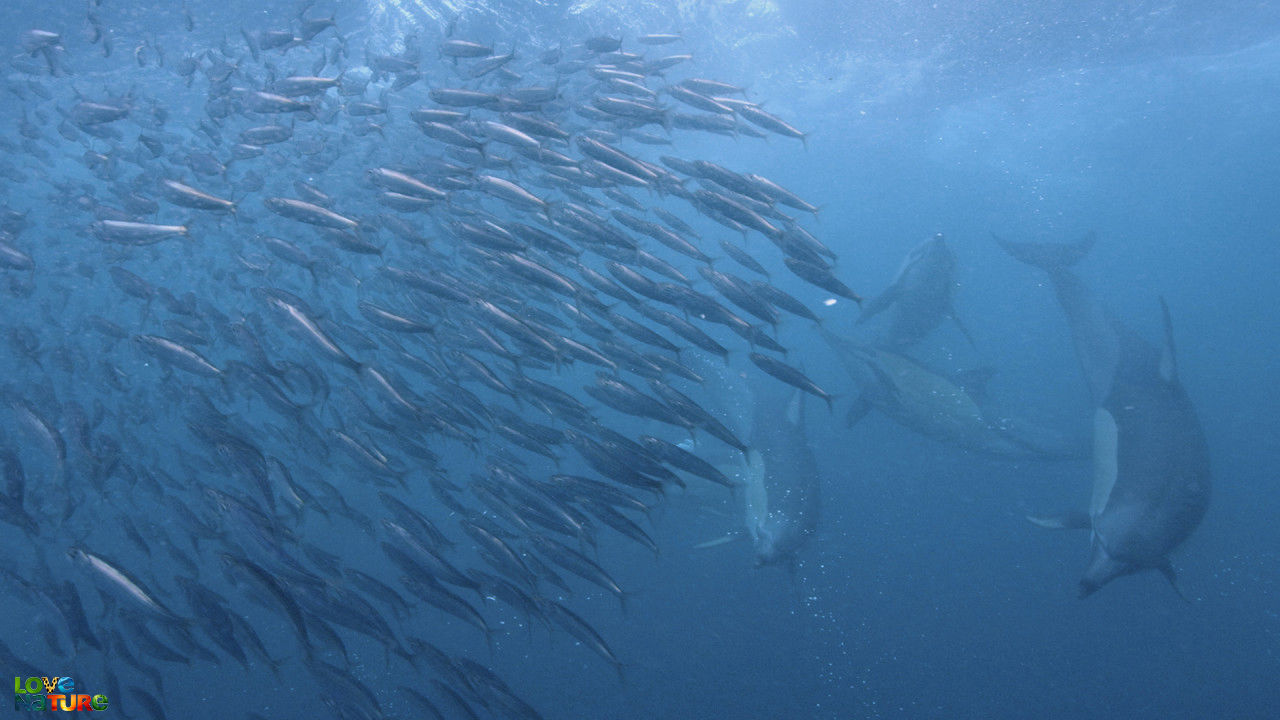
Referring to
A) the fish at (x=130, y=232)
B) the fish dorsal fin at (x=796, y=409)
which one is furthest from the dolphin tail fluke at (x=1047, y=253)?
the fish at (x=130, y=232)

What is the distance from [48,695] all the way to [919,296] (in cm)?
1558

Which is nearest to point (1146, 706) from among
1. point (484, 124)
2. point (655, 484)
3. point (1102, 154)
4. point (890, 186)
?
point (655, 484)

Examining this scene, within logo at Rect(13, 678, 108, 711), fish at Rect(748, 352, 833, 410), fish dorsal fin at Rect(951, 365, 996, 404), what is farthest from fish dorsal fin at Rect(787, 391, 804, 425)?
logo at Rect(13, 678, 108, 711)

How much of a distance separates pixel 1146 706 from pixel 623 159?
466 inches

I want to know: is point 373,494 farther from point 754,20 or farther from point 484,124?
point 754,20

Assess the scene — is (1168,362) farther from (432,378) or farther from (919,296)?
(432,378)

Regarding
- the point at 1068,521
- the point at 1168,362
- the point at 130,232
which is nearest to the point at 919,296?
the point at 1168,362

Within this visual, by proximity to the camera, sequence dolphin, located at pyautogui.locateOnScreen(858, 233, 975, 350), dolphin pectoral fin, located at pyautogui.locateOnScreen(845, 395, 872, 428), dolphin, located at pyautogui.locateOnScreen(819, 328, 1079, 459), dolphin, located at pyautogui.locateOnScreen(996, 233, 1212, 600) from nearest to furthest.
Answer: dolphin, located at pyautogui.locateOnScreen(996, 233, 1212, 600), dolphin, located at pyautogui.locateOnScreen(819, 328, 1079, 459), dolphin pectoral fin, located at pyautogui.locateOnScreen(845, 395, 872, 428), dolphin, located at pyautogui.locateOnScreen(858, 233, 975, 350)

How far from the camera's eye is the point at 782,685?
9617 millimetres

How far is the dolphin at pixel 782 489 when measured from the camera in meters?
8.59

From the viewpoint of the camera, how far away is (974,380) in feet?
37.9

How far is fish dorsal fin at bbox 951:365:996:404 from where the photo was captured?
1112 cm

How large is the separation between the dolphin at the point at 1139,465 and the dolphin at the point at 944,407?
7.14ft

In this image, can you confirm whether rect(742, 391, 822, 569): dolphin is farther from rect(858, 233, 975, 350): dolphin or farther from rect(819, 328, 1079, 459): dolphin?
rect(858, 233, 975, 350): dolphin
